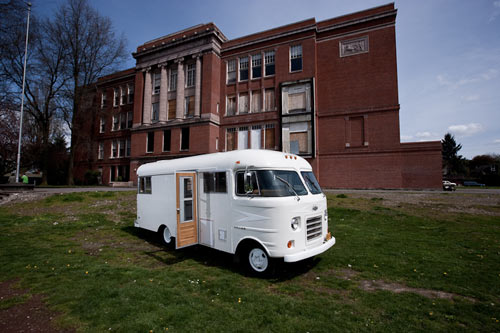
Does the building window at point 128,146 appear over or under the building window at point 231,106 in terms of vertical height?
under

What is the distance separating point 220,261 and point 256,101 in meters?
25.6

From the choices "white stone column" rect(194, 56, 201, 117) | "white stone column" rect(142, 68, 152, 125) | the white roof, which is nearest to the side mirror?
the white roof

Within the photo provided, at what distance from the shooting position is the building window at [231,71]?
3141cm

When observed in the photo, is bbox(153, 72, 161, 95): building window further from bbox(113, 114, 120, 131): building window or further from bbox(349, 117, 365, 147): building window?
bbox(349, 117, 365, 147): building window

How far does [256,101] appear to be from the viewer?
98.3 feet

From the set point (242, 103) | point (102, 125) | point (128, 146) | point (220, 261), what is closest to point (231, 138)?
point (242, 103)

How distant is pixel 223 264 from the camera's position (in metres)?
6.42

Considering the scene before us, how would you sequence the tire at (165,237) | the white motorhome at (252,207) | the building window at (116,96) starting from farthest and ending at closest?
1. the building window at (116,96)
2. the tire at (165,237)
3. the white motorhome at (252,207)

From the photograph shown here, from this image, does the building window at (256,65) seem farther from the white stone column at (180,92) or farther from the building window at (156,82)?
the building window at (156,82)

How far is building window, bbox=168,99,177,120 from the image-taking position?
3331cm

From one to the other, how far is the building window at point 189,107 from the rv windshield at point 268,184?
2800 centimetres

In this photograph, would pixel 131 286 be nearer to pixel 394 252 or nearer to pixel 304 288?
pixel 304 288

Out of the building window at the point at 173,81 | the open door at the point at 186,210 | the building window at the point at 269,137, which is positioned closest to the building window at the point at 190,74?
the building window at the point at 173,81

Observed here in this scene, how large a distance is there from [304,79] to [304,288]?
1009 inches
